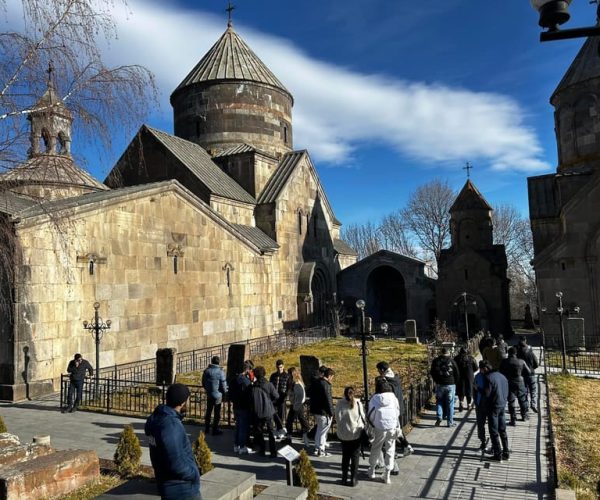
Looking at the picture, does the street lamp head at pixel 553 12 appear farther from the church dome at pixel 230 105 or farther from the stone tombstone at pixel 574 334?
the church dome at pixel 230 105

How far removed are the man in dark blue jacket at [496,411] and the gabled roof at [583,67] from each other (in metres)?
21.8

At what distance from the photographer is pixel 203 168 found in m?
23.0

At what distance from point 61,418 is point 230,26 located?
87.0ft

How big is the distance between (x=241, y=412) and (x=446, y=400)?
3959 millimetres

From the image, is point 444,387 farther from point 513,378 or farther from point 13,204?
point 13,204

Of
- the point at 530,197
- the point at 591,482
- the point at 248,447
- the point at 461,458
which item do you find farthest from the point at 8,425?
the point at 530,197

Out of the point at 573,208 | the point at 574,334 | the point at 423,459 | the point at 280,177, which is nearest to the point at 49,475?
the point at 423,459

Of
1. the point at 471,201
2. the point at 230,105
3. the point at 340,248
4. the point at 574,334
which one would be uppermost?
the point at 230,105

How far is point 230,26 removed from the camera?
30047 mm

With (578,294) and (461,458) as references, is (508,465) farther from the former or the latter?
(578,294)

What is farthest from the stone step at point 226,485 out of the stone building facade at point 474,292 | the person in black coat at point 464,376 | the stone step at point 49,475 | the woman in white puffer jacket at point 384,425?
the stone building facade at point 474,292

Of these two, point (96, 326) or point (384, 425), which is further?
point (96, 326)

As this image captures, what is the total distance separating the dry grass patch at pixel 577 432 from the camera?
6488mm

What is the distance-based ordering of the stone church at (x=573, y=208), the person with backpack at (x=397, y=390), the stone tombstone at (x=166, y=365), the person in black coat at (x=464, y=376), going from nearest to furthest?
1. the person with backpack at (x=397, y=390)
2. the person in black coat at (x=464, y=376)
3. the stone tombstone at (x=166, y=365)
4. the stone church at (x=573, y=208)
